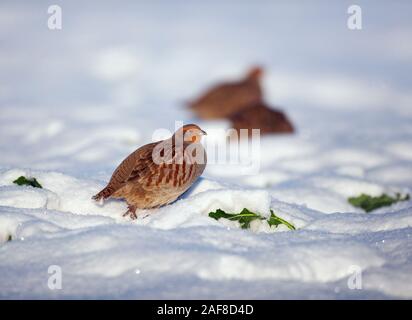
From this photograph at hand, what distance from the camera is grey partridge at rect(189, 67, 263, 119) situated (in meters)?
12.2

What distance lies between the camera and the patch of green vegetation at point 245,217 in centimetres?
454

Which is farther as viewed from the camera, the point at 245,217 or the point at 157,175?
the point at 157,175

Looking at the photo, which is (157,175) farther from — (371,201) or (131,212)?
(371,201)

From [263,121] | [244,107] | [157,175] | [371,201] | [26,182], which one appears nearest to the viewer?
[157,175]

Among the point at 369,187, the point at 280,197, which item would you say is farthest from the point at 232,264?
the point at 369,187

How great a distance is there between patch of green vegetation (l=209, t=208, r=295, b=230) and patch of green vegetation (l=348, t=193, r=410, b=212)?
7.29ft

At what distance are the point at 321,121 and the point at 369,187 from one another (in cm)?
463

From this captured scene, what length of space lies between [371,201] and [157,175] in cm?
287

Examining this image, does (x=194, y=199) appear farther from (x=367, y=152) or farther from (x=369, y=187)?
(x=367, y=152)

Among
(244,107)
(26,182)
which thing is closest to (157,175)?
(26,182)

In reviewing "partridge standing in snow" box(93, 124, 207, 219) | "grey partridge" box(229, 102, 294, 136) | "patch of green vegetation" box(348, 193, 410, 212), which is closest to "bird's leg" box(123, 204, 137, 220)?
"partridge standing in snow" box(93, 124, 207, 219)

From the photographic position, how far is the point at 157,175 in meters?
4.80

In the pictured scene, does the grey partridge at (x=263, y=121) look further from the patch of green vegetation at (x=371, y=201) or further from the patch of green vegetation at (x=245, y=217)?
the patch of green vegetation at (x=245, y=217)

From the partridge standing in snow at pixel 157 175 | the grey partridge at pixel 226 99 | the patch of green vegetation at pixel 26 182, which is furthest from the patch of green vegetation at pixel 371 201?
the grey partridge at pixel 226 99
